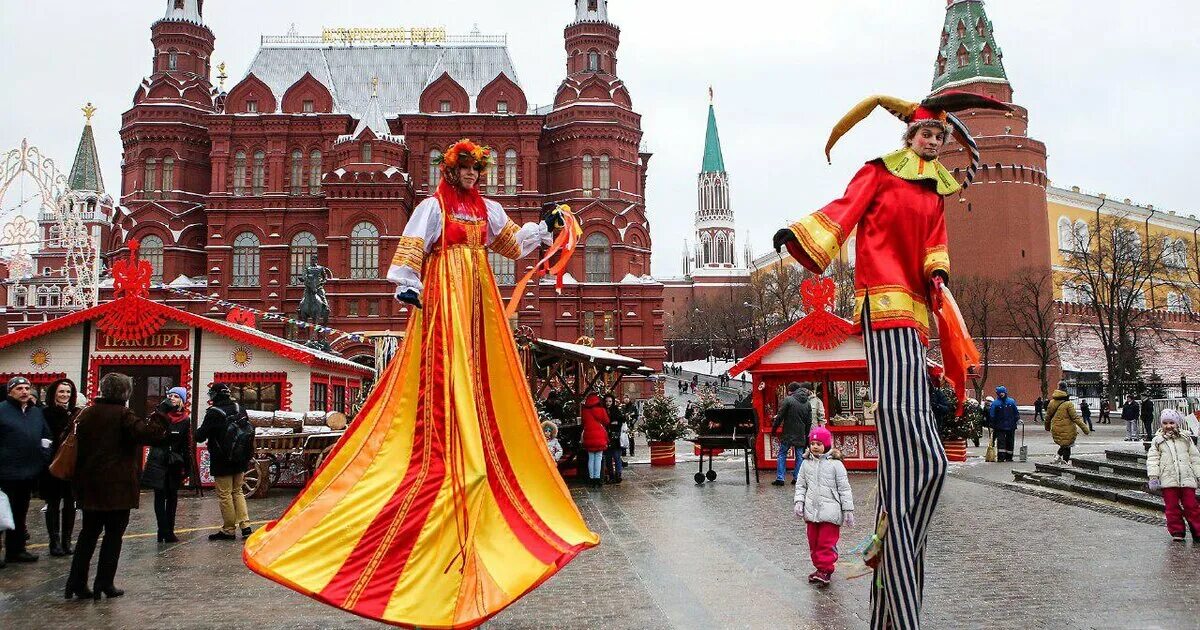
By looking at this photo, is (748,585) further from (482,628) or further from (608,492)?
(608,492)

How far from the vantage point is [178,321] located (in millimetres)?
16109

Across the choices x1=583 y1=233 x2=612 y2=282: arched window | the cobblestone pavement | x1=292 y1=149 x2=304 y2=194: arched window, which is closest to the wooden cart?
the cobblestone pavement

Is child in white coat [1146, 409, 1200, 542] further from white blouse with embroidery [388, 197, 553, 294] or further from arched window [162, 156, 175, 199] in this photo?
arched window [162, 156, 175, 199]

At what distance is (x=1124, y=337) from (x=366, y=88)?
43.0m

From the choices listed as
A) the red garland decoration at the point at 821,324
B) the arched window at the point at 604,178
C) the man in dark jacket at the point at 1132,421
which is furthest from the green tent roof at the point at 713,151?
the red garland decoration at the point at 821,324

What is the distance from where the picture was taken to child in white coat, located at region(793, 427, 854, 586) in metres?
6.86

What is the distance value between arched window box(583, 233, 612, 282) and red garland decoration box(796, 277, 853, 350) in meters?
33.4

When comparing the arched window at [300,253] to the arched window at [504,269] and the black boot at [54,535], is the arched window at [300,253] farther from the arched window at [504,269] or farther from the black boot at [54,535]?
the black boot at [54,535]

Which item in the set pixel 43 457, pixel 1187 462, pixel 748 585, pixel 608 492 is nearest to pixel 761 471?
pixel 608 492

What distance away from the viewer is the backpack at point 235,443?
9.69m

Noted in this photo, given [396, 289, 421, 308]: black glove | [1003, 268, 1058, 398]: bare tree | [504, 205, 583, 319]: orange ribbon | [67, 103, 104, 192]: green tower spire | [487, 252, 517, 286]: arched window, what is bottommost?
[396, 289, 421, 308]: black glove

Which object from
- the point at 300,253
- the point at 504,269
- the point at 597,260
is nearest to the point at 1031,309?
the point at 597,260

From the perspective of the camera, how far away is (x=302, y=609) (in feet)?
19.9

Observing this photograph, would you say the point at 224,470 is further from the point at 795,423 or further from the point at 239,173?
the point at 239,173
